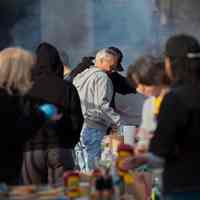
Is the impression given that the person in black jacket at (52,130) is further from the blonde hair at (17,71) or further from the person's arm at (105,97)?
the person's arm at (105,97)

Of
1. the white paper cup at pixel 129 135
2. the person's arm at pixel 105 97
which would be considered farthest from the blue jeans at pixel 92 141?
the white paper cup at pixel 129 135

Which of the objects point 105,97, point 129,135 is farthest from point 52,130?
point 105,97

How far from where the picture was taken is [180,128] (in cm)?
385

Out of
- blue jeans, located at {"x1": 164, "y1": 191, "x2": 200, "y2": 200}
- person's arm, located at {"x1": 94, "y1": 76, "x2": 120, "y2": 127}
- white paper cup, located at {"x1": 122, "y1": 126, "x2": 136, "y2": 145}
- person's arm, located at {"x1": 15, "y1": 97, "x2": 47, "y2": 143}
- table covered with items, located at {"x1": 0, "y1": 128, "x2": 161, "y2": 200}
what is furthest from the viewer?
person's arm, located at {"x1": 94, "y1": 76, "x2": 120, "y2": 127}

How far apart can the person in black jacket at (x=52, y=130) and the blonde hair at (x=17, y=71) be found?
0.69 metres

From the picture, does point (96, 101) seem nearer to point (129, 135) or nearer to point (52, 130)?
point (129, 135)

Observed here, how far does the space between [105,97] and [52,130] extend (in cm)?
166

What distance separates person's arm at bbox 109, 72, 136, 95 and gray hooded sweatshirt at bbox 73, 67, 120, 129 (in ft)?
0.94

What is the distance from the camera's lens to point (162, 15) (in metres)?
9.91

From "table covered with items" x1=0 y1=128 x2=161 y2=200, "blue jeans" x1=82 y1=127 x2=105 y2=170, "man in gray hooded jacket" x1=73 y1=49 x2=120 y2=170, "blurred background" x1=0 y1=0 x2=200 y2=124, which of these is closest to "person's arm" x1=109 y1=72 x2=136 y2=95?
"man in gray hooded jacket" x1=73 y1=49 x2=120 y2=170

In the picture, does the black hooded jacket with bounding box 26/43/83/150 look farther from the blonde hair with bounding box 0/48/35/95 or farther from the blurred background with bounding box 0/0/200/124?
the blurred background with bounding box 0/0/200/124

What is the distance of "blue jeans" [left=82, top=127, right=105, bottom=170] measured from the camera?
7.33 m

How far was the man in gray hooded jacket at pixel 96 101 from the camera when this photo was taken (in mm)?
7191

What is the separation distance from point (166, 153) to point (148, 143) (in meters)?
0.40
